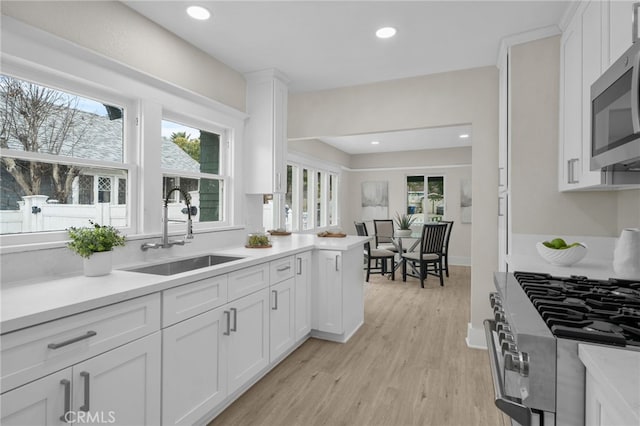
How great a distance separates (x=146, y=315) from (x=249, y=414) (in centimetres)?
98

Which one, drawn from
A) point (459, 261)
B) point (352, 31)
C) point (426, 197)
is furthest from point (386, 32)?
point (459, 261)

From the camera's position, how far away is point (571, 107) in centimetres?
216

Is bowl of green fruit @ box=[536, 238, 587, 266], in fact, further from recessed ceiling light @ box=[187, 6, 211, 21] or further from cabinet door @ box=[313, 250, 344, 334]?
recessed ceiling light @ box=[187, 6, 211, 21]

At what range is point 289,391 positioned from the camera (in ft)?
7.43

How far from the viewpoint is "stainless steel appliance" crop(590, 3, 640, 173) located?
3.52 ft

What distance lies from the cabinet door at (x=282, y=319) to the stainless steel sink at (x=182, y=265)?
42cm

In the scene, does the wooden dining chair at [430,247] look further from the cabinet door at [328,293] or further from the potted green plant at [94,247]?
the potted green plant at [94,247]

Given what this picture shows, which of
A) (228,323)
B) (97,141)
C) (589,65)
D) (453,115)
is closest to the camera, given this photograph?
(589,65)

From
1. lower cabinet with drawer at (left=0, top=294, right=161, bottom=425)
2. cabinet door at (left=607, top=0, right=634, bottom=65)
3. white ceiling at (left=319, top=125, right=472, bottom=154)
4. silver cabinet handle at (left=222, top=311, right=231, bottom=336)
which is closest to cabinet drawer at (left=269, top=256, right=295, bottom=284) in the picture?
silver cabinet handle at (left=222, top=311, right=231, bottom=336)

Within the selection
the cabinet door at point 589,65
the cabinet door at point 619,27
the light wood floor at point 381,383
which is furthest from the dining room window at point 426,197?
the cabinet door at point 619,27

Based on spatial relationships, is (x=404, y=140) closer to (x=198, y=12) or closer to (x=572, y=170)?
(x=572, y=170)

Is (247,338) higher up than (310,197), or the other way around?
(310,197)

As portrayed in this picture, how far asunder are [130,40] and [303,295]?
7.55ft

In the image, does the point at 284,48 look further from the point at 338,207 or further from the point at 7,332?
the point at 338,207
